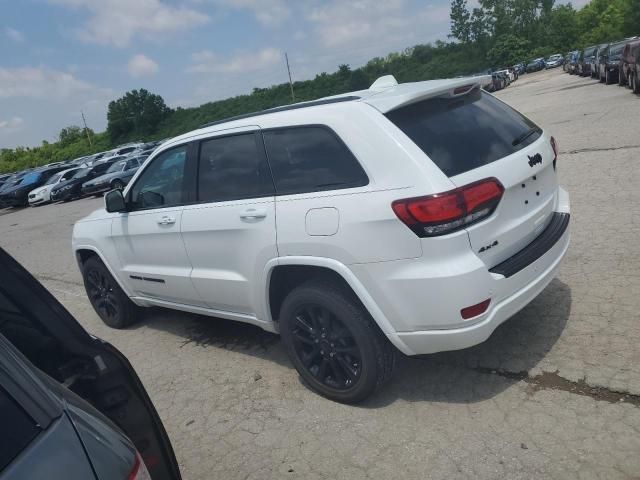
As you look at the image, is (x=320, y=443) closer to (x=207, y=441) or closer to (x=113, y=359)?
(x=207, y=441)

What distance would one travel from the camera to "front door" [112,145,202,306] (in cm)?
418

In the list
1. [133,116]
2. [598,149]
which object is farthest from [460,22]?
[598,149]

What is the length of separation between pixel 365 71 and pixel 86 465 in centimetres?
8502

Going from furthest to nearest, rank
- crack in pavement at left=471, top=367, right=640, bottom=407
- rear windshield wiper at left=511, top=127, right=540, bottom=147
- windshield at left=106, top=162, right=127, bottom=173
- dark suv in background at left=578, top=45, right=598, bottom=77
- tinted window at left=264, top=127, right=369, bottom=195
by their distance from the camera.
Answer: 1. dark suv in background at left=578, top=45, right=598, bottom=77
2. windshield at left=106, top=162, right=127, bottom=173
3. rear windshield wiper at left=511, top=127, right=540, bottom=147
4. tinted window at left=264, top=127, right=369, bottom=195
5. crack in pavement at left=471, top=367, right=640, bottom=407

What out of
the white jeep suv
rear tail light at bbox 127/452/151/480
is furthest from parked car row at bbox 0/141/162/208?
rear tail light at bbox 127/452/151/480

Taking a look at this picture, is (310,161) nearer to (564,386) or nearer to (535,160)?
(535,160)

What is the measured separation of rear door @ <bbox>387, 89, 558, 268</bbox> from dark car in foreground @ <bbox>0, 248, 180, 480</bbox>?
5.97 ft

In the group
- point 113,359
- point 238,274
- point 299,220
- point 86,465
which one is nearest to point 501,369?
point 299,220

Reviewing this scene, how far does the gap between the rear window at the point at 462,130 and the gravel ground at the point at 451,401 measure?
4.43 feet

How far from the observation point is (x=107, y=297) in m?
5.47

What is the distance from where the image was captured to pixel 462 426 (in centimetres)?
297

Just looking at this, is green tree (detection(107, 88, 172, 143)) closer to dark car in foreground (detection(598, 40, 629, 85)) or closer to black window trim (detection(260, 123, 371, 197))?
dark car in foreground (detection(598, 40, 629, 85))

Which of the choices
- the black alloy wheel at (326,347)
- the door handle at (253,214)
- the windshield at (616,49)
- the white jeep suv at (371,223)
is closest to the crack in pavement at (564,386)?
the white jeep suv at (371,223)

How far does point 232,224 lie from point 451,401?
1.80m
